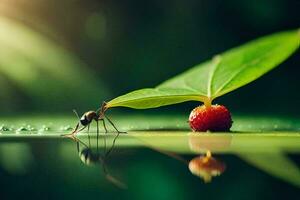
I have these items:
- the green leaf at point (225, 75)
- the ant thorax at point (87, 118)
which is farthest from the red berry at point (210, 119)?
the ant thorax at point (87, 118)

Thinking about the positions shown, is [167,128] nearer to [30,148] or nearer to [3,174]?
[30,148]

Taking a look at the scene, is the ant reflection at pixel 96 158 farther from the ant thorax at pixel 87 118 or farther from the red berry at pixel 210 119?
the red berry at pixel 210 119

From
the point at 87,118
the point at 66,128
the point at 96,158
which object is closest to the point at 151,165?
the point at 96,158

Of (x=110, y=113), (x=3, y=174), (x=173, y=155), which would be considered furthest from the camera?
(x=110, y=113)

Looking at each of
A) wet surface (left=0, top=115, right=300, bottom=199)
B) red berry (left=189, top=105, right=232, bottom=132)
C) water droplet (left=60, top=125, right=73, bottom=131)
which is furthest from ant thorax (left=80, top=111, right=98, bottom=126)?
red berry (left=189, top=105, right=232, bottom=132)

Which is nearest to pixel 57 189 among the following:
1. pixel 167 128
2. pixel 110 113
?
pixel 167 128

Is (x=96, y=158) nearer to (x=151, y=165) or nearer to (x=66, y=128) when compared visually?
(x=151, y=165)
